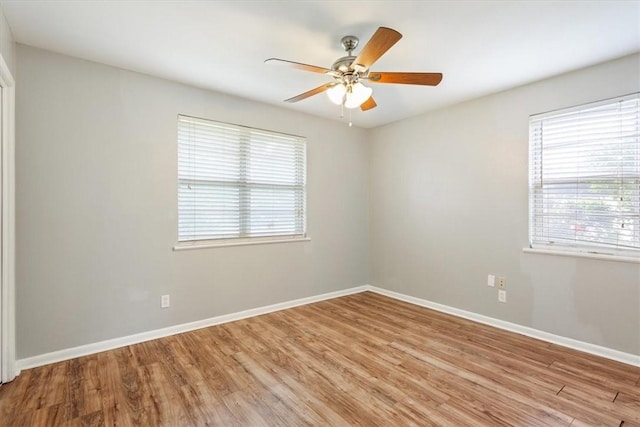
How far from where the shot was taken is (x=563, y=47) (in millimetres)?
2303

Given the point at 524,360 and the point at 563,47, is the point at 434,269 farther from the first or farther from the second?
the point at 563,47

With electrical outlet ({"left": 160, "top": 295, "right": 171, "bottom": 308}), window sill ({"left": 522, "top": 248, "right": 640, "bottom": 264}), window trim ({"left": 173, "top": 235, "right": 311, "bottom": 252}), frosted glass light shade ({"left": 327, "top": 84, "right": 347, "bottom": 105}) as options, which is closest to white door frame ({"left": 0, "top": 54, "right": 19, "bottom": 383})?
electrical outlet ({"left": 160, "top": 295, "right": 171, "bottom": 308})

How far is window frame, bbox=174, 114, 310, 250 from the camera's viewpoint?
3072 millimetres

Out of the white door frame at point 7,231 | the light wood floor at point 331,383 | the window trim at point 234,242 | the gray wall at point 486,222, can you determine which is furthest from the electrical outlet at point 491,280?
the white door frame at point 7,231

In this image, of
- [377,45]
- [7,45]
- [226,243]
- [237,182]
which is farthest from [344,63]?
[7,45]

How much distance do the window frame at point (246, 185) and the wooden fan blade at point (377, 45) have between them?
1.76 meters

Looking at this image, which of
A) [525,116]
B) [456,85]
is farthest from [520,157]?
[456,85]

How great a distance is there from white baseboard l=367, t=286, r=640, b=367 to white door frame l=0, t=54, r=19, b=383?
3772 millimetres

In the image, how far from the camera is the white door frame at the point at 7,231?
80.7 inches

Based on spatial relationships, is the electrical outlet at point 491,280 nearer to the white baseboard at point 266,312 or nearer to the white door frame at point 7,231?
the white baseboard at point 266,312

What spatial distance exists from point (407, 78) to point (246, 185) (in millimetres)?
2060

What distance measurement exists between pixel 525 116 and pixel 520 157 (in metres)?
0.39

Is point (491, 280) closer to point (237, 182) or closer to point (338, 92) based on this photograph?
point (338, 92)

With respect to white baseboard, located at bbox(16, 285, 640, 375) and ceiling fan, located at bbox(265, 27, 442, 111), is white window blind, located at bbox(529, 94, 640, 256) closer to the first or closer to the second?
white baseboard, located at bbox(16, 285, 640, 375)
